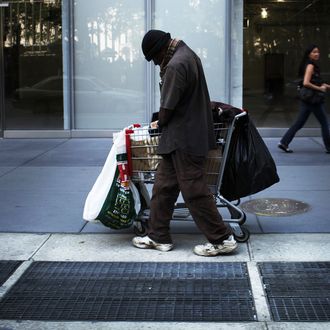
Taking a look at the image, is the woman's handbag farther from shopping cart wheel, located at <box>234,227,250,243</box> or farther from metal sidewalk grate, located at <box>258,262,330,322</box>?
metal sidewalk grate, located at <box>258,262,330,322</box>

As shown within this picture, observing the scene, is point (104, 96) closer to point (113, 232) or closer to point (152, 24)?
point (152, 24)

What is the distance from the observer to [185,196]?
5.30 meters

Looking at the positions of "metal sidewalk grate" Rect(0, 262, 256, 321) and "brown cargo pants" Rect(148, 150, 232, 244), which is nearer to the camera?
"metal sidewalk grate" Rect(0, 262, 256, 321)

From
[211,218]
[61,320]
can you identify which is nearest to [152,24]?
[211,218]

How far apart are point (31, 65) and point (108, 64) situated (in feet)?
5.26

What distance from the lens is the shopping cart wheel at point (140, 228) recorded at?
5.93 metres

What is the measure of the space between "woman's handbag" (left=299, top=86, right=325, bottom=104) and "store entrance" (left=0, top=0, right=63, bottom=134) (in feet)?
16.5

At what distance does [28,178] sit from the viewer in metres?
8.80

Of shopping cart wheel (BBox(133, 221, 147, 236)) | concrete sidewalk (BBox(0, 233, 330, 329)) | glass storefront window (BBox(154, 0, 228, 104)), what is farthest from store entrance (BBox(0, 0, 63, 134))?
shopping cart wheel (BBox(133, 221, 147, 236))

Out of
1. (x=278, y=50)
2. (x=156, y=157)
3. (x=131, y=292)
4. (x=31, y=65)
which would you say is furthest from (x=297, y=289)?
(x=31, y=65)

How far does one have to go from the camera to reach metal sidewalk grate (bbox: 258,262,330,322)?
4.34 m

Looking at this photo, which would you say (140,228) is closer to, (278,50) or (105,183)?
(105,183)

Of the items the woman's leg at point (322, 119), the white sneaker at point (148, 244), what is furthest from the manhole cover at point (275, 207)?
the woman's leg at point (322, 119)

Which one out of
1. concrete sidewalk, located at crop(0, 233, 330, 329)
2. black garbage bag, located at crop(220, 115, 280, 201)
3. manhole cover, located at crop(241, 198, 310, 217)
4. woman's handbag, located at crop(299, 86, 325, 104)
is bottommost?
concrete sidewalk, located at crop(0, 233, 330, 329)
